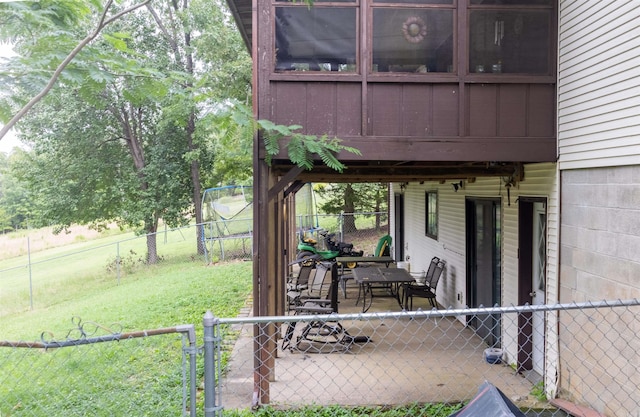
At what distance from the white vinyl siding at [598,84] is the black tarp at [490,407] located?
9.61 ft

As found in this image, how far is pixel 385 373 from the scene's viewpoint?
623 centimetres

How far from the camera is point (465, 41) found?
531cm

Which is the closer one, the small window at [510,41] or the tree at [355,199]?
the small window at [510,41]

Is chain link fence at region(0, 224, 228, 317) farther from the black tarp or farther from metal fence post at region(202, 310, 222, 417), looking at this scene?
the black tarp

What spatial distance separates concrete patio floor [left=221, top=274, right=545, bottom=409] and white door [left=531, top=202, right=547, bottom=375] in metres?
0.37

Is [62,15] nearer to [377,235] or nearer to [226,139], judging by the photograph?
[226,139]

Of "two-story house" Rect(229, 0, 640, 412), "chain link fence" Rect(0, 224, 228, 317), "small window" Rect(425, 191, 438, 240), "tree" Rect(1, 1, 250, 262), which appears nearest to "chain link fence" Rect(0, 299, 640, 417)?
"two-story house" Rect(229, 0, 640, 412)

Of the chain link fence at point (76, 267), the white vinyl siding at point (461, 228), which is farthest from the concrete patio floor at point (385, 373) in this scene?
the chain link fence at point (76, 267)

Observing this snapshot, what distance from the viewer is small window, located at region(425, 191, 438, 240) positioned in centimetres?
1088

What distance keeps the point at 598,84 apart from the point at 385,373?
158 inches

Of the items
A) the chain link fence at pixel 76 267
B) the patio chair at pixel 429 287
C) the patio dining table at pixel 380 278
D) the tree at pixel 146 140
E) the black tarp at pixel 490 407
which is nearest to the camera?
the black tarp at pixel 490 407

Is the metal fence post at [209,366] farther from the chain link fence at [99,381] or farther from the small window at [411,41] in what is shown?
the small window at [411,41]

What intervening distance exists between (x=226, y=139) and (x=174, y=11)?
18231 millimetres

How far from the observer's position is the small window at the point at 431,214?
10.9 metres
